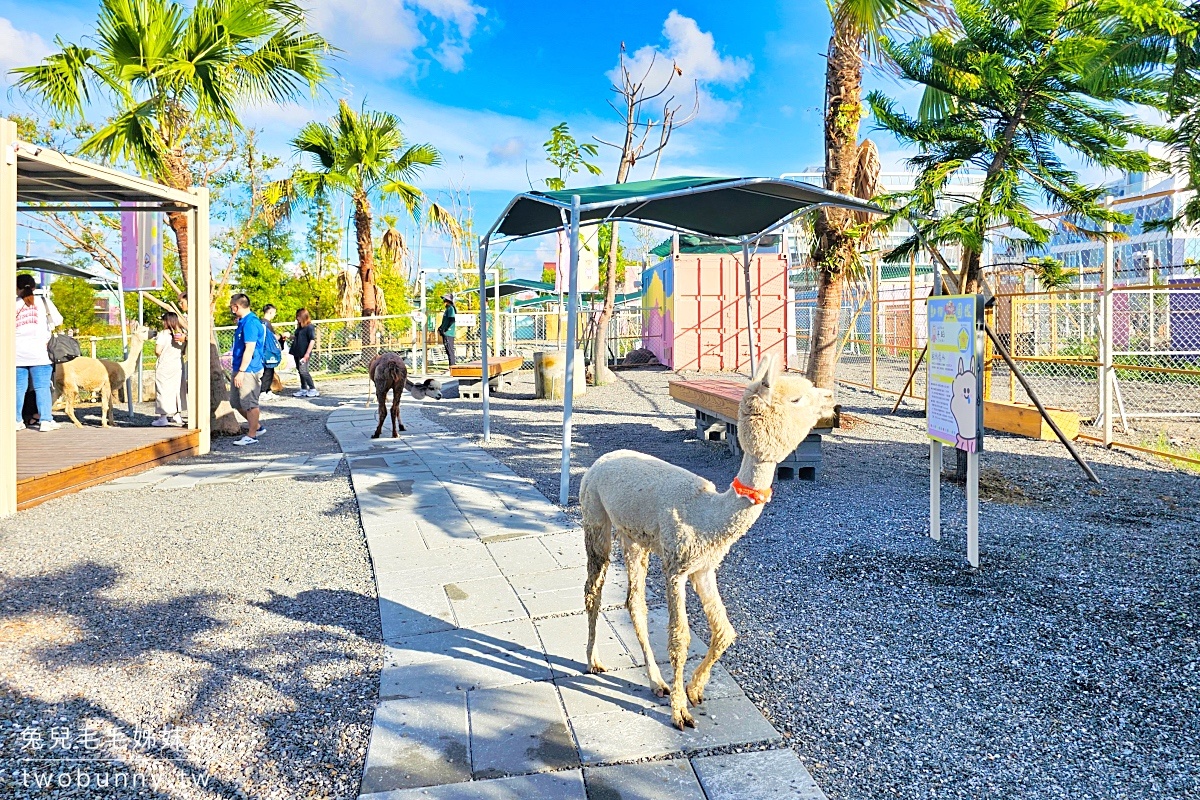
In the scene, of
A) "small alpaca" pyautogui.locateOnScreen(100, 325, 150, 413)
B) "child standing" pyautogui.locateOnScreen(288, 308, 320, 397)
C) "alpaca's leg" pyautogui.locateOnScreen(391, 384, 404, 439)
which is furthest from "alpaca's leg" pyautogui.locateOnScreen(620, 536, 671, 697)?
"child standing" pyautogui.locateOnScreen(288, 308, 320, 397)

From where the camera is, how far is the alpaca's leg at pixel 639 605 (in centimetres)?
314

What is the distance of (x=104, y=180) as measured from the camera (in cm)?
759

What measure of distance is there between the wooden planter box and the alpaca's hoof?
24.1 feet

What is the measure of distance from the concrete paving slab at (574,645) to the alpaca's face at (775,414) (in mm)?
1388

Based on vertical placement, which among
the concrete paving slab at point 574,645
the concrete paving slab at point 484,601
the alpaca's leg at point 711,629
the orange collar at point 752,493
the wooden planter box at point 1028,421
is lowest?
the concrete paving slab at point 574,645

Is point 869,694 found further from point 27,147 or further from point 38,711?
point 27,147

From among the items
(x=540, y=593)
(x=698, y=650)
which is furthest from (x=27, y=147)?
(x=698, y=650)

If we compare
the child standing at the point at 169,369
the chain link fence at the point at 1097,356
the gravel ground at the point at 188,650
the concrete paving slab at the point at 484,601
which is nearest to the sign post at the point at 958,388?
the concrete paving slab at the point at 484,601

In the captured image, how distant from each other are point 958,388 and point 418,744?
3781 millimetres

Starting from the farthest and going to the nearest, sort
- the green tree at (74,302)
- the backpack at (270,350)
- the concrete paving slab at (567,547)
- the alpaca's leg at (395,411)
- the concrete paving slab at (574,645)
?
the green tree at (74,302) → the backpack at (270,350) → the alpaca's leg at (395,411) → the concrete paving slab at (567,547) → the concrete paving slab at (574,645)

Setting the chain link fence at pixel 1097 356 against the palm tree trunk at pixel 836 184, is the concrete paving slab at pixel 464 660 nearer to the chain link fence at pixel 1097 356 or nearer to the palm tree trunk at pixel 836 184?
the palm tree trunk at pixel 836 184

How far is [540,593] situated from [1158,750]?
287cm

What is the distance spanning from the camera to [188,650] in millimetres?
3748

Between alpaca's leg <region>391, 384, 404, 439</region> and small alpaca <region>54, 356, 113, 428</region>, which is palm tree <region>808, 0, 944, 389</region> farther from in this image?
small alpaca <region>54, 356, 113, 428</region>
